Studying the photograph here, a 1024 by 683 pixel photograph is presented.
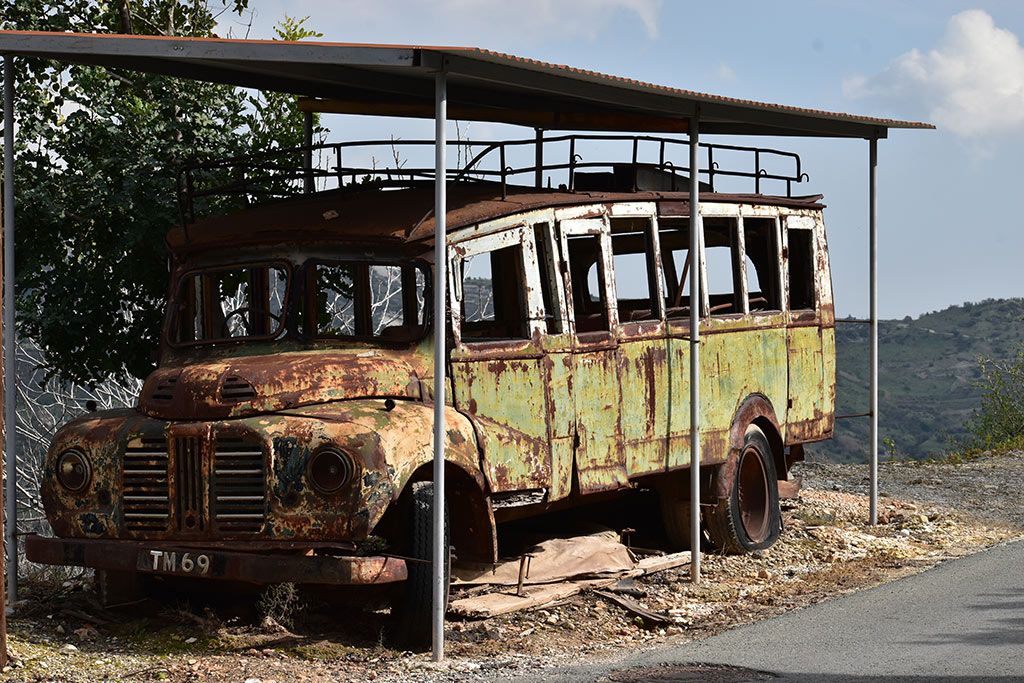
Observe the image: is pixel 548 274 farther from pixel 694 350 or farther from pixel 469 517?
pixel 469 517

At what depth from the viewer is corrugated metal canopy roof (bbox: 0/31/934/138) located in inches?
342

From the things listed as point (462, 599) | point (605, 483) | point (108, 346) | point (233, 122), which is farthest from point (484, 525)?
point (233, 122)

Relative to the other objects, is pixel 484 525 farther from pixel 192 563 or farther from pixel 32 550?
pixel 32 550

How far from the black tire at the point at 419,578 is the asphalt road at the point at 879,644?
0.86m

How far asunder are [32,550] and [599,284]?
4455 mm

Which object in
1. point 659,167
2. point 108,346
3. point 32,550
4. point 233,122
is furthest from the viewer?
point 233,122

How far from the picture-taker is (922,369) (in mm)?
94750

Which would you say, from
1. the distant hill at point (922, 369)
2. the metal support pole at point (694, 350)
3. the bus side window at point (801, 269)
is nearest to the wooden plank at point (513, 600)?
the metal support pole at point (694, 350)

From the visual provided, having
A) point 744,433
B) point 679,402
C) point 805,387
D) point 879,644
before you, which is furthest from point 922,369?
point 879,644

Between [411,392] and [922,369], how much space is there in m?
89.6

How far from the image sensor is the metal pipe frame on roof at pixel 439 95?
8.56 meters

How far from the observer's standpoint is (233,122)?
14445 millimetres

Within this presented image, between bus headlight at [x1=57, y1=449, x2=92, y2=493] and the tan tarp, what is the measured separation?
241 cm

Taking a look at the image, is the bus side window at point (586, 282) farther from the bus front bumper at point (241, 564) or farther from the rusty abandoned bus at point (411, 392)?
the bus front bumper at point (241, 564)
